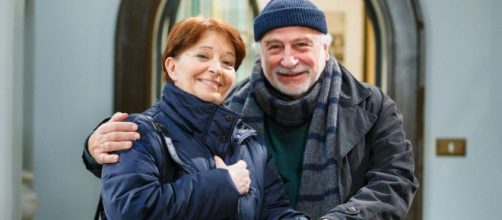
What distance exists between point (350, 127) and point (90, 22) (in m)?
1.45

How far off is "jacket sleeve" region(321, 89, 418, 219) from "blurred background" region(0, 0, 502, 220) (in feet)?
3.65

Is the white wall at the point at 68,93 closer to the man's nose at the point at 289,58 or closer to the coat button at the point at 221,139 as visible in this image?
the man's nose at the point at 289,58

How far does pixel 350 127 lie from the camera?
162 cm

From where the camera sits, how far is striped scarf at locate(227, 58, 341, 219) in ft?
5.22

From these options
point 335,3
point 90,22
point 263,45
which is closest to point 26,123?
point 90,22

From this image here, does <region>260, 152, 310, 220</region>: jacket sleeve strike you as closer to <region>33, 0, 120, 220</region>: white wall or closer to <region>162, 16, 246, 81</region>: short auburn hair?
<region>162, 16, 246, 81</region>: short auburn hair

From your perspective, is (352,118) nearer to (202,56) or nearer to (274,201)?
(274,201)

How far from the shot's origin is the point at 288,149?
167 cm

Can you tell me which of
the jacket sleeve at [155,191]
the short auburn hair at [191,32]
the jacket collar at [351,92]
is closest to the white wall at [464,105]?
the jacket collar at [351,92]

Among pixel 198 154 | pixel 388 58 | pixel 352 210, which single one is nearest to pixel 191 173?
pixel 198 154

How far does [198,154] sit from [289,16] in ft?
1.71

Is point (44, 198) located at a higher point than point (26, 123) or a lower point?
lower

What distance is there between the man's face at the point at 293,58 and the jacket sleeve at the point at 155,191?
0.50 metres

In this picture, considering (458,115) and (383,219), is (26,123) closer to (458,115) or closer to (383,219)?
(383,219)
